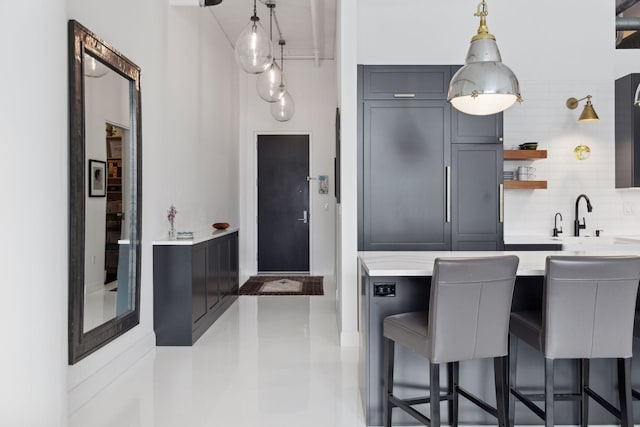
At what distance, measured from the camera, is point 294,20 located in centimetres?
667

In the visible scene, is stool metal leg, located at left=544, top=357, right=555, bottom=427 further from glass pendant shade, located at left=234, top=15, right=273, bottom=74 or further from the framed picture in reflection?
the framed picture in reflection

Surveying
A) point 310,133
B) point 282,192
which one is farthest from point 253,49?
point 282,192

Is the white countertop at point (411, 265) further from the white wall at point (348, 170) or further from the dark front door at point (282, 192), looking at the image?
the dark front door at point (282, 192)

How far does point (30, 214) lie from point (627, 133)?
17.4ft

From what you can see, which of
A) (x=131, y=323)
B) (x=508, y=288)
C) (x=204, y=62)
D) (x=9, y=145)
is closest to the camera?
(x=9, y=145)

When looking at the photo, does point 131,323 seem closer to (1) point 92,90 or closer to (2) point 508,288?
(1) point 92,90

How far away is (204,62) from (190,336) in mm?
3300

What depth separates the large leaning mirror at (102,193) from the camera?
2.99m

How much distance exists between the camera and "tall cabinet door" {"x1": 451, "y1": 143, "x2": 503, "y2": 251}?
4.69 meters

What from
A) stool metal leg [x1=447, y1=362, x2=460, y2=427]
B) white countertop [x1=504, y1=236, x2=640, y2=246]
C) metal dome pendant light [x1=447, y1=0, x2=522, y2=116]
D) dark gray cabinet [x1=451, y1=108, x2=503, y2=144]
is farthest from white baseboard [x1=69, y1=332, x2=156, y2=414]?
white countertop [x1=504, y1=236, x2=640, y2=246]

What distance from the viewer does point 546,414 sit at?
2.45 meters

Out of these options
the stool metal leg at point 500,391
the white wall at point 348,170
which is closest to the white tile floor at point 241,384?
the white wall at point 348,170

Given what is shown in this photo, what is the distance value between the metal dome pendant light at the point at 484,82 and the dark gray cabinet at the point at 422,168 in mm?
1891

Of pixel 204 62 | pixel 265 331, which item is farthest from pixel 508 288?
pixel 204 62
